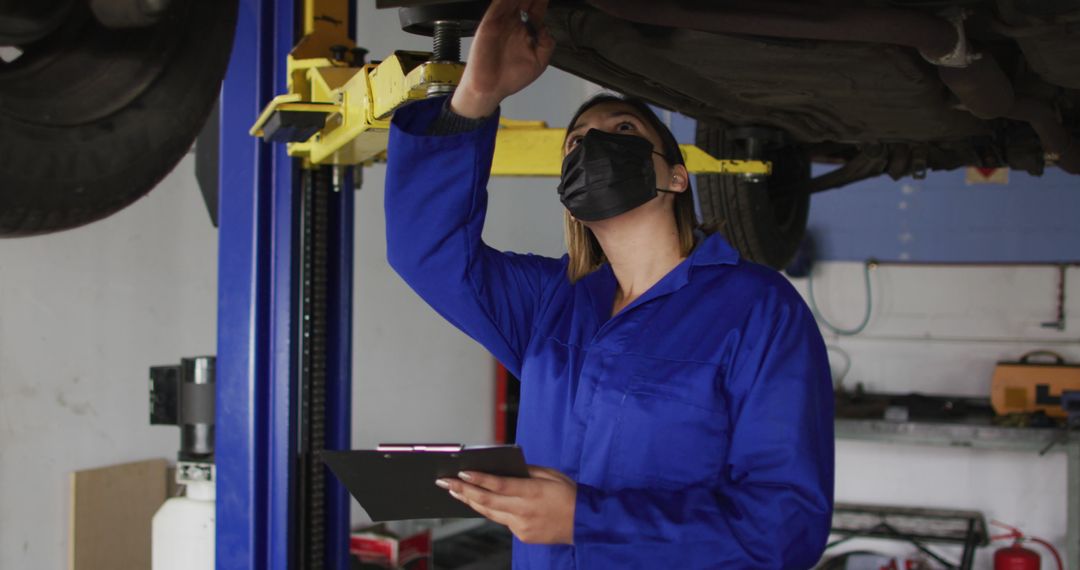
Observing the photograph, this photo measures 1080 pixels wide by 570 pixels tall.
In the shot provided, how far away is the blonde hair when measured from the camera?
1.47 metres

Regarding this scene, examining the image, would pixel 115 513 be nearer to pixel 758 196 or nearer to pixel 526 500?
pixel 758 196

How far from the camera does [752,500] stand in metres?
1.18

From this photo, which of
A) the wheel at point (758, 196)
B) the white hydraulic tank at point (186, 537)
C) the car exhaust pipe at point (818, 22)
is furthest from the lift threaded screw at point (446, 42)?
the white hydraulic tank at point (186, 537)

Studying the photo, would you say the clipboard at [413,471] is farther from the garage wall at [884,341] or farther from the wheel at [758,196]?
the garage wall at [884,341]

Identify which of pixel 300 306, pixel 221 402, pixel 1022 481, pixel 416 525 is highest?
pixel 300 306

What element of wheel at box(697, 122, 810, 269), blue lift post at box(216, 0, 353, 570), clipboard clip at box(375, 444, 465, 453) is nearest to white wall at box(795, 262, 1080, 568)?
wheel at box(697, 122, 810, 269)

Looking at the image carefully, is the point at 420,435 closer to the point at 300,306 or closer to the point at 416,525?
the point at 416,525

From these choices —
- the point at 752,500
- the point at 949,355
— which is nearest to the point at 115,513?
the point at 752,500

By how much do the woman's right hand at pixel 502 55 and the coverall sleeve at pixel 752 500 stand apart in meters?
0.48

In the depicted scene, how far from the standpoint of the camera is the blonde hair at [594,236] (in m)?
1.47

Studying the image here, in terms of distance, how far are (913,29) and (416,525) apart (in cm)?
404

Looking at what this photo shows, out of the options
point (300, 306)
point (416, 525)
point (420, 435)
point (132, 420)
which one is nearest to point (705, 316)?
point (300, 306)

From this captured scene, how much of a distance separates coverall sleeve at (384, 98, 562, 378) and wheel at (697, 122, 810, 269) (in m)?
1.22

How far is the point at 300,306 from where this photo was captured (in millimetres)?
2334
